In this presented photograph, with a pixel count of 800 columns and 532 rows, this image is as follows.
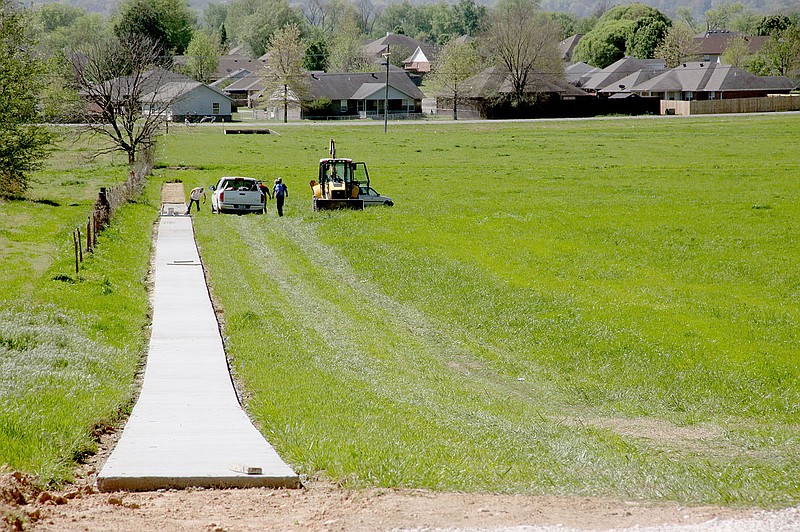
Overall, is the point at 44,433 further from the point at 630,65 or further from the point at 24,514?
the point at 630,65

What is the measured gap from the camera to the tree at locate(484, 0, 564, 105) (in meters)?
106

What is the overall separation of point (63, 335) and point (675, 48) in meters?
137

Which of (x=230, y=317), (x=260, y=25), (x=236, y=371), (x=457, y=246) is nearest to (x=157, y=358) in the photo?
(x=236, y=371)

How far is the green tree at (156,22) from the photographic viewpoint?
117m

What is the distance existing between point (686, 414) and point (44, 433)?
8346 mm

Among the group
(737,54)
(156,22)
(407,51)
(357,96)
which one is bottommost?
(357,96)

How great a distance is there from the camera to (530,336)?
57.7ft

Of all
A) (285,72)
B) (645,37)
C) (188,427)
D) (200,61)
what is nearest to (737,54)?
(645,37)

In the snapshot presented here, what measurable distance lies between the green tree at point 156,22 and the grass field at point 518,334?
85.2m

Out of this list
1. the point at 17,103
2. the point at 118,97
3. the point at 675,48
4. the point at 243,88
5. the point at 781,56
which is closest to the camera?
the point at 17,103

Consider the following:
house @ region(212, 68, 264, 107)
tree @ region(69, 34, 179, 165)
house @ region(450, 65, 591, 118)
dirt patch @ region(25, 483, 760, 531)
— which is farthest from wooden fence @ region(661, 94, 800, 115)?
dirt patch @ region(25, 483, 760, 531)

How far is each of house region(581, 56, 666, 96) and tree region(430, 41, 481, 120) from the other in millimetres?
21487

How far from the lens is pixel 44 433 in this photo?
10125 millimetres

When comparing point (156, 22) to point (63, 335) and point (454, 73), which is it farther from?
point (63, 335)
